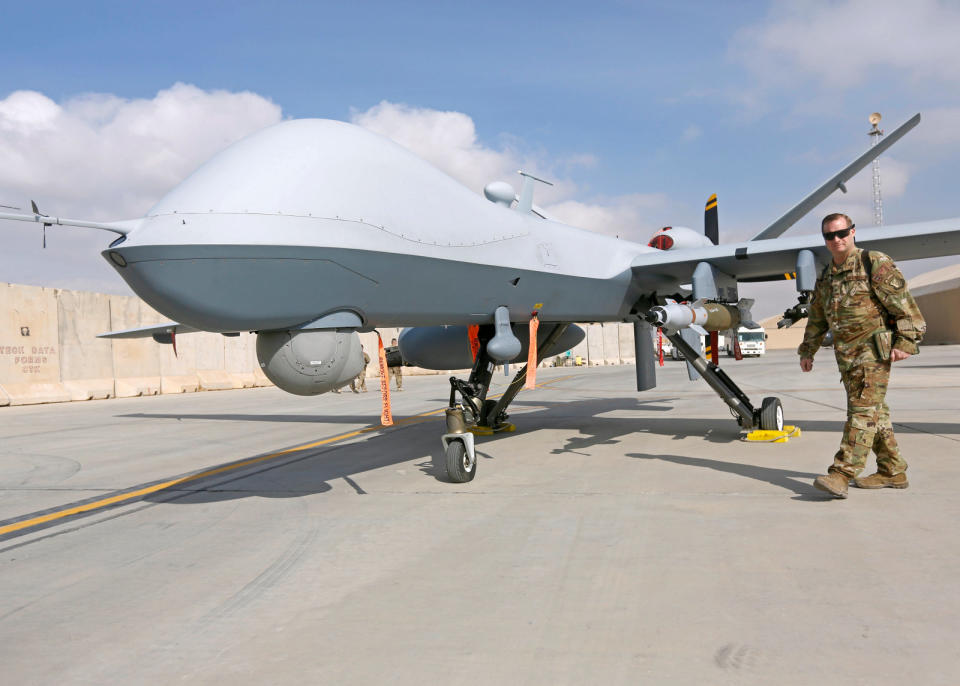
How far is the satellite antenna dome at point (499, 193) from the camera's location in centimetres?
729

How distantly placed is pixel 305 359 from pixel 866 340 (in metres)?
4.36

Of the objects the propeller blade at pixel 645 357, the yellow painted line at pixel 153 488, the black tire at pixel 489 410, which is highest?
the propeller blade at pixel 645 357

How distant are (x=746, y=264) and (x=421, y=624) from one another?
6.70 m

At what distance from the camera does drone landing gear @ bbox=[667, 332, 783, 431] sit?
827 centimetres

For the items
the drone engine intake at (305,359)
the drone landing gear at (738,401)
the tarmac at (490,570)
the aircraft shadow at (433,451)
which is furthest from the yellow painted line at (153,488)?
the drone landing gear at (738,401)

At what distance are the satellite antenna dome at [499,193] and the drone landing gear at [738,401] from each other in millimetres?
2641

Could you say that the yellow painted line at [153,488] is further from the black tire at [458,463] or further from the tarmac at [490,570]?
the black tire at [458,463]

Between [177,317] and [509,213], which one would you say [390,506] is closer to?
[177,317]

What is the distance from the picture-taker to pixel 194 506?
565cm

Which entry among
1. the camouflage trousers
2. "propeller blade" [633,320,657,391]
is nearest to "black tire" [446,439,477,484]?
the camouflage trousers

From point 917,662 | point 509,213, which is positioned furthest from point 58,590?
point 509,213

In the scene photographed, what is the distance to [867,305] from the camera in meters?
5.23

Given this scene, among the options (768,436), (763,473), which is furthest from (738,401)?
(763,473)

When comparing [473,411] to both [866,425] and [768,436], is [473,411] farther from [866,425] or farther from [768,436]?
[866,425]
